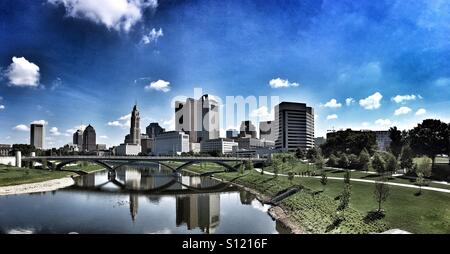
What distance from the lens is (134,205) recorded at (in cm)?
3397

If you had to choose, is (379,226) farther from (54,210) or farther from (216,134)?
(216,134)

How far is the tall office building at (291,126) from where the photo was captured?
4513 inches

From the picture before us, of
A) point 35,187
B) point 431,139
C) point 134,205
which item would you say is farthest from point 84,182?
point 431,139

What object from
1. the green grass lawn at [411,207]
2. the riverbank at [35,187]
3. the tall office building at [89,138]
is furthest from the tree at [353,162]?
the tall office building at [89,138]

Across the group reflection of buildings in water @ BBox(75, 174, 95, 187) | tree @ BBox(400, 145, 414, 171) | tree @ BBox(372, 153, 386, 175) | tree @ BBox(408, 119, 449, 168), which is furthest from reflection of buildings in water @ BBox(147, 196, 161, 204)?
tree @ BBox(408, 119, 449, 168)

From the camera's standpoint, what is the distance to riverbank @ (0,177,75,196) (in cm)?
4178

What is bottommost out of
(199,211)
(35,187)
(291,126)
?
Answer: (199,211)

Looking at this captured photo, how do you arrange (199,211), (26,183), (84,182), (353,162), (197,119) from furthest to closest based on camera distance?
(197,119), (84,182), (26,183), (353,162), (199,211)

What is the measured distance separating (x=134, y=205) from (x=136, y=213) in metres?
4.83

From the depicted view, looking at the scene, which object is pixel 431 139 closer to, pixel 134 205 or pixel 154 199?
pixel 154 199

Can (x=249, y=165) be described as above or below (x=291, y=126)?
below

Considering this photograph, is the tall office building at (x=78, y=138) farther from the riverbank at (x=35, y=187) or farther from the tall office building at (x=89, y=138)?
the riverbank at (x=35, y=187)

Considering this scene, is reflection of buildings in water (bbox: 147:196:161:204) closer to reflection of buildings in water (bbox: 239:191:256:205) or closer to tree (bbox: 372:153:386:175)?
reflection of buildings in water (bbox: 239:191:256:205)

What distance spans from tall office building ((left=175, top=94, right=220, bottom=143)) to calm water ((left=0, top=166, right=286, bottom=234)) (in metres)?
84.2
